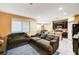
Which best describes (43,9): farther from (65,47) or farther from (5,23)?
(65,47)

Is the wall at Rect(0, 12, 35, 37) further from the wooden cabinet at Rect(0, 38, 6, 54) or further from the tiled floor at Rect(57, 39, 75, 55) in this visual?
the tiled floor at Rect(57, 39, 75, 55)

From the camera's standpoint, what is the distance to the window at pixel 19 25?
2.13 meters

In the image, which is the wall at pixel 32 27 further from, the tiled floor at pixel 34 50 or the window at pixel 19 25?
the tiled floor at pixel 34 50

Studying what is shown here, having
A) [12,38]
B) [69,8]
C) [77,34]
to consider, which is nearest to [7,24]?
[12,38]

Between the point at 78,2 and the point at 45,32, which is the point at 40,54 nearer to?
the point at 45,32

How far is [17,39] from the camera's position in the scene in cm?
217

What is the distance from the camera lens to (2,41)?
2.01 metres

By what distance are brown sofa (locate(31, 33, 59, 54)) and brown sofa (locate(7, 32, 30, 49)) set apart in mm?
198

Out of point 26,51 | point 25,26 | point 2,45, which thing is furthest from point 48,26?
point 2,45

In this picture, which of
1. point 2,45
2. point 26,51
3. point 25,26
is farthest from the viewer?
point 25,26

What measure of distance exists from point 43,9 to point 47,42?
0.89 meters

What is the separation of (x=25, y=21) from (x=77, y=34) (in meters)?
1.46

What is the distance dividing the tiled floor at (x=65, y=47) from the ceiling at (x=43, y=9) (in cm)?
70

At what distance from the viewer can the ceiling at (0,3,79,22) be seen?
206cm
